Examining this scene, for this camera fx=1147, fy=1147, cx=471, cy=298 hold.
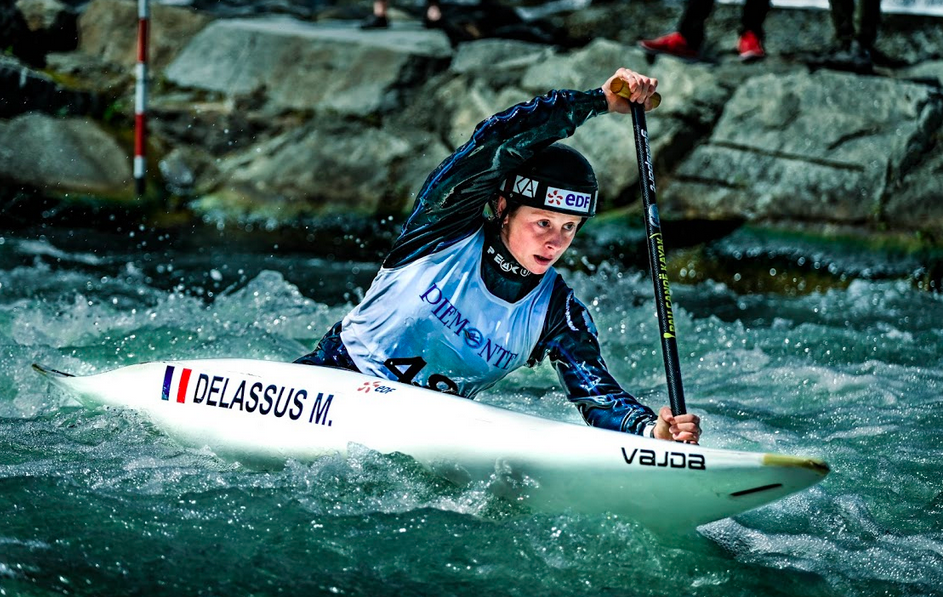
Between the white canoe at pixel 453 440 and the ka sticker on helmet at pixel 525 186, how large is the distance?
0.68m

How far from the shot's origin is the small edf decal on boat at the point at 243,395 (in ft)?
12.2

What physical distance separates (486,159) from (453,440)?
876 millimetres

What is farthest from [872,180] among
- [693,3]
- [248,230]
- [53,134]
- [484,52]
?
[53,134]

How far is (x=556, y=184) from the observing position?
11.7 ft

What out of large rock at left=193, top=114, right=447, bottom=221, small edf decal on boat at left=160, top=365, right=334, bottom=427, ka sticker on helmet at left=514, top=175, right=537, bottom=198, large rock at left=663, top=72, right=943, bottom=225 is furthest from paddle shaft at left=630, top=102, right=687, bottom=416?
large rock at left=193, top=114, right=447, bottom=221

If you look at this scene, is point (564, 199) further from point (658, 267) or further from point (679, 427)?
point (679, 427)

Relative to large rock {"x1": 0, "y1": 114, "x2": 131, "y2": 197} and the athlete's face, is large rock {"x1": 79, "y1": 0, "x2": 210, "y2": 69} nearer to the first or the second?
large rock {"x1": 0, "y1": 114, "x2": 131, "y2": 197}

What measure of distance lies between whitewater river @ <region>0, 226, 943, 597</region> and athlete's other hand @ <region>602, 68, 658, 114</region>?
1.30 meters

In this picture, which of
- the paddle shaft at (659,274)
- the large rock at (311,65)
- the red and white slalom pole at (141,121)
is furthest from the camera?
the large rock at (311,65)

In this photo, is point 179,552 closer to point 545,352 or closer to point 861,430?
point 545,352

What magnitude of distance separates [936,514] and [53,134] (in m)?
8.07

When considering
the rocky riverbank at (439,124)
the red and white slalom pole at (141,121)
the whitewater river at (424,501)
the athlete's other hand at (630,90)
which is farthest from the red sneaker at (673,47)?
the athlete's other hand at (630,90)

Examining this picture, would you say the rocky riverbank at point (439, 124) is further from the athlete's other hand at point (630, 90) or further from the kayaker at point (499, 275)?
the athlete's other hand at point (630, 90)

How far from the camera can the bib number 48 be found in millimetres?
3863
